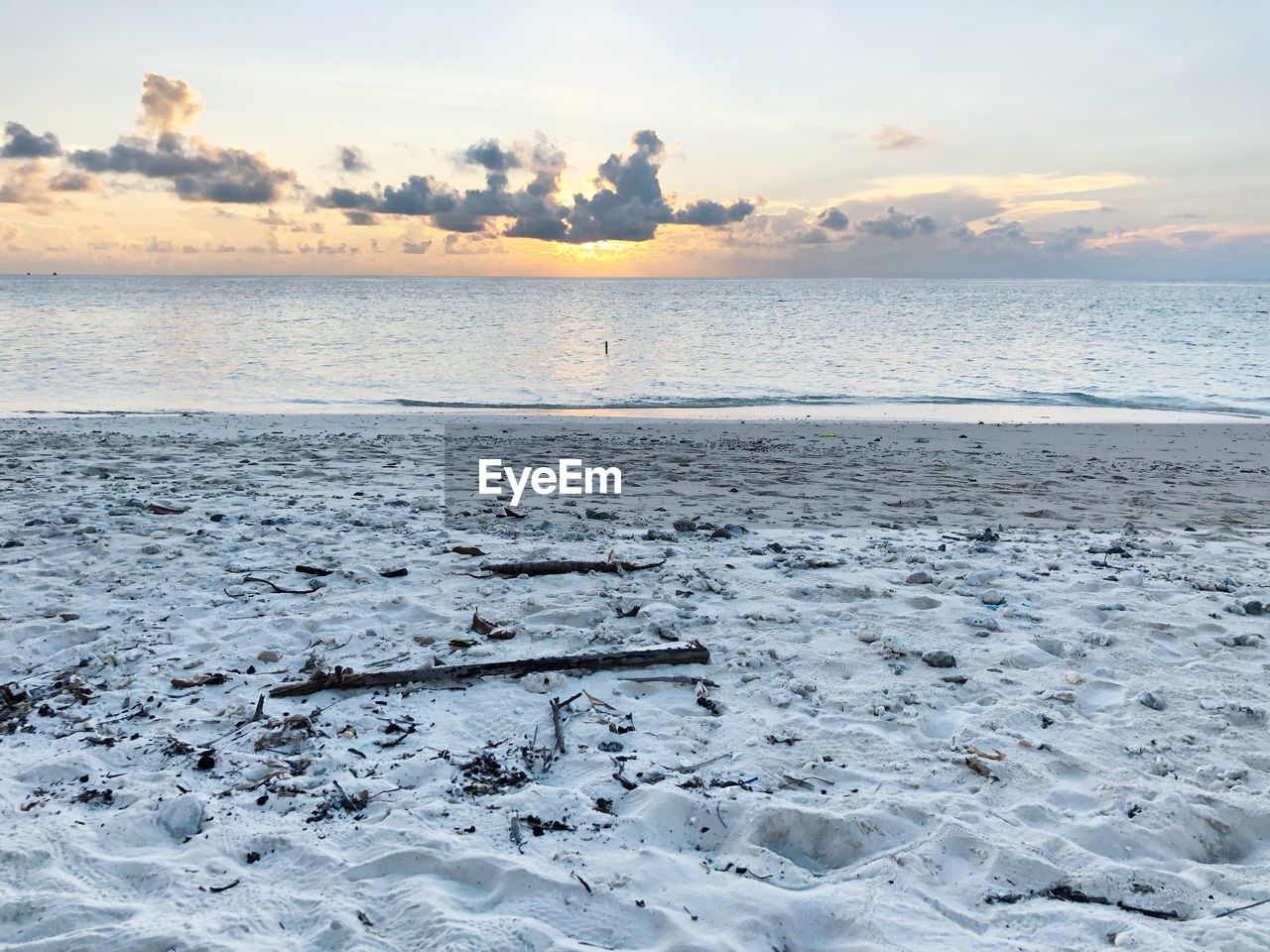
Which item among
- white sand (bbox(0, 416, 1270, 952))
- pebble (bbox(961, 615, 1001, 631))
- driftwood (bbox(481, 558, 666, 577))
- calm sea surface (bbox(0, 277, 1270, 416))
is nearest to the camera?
white sand (bbox(0, 416, 1270, 952))

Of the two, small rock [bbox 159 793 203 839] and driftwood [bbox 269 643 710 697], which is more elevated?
driftwood [bbox 269 643 710 697]

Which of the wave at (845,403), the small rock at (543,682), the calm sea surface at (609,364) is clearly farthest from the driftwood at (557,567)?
the calm sea surface at (609,364)

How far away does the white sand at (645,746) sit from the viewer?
2.89m

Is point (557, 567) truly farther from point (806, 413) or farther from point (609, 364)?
point (609, 364)

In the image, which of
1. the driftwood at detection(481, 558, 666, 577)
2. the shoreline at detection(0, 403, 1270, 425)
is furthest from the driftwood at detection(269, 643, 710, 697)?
the shoreline at detection(0, 403, 1270, 425)

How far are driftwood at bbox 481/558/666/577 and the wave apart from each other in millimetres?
14825

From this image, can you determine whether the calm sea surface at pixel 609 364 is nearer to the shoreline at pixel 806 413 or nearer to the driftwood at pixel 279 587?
the shoreline at pixel 806 413

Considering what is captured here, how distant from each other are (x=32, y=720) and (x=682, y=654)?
3461 millimetres

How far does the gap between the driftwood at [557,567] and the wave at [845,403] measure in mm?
14825

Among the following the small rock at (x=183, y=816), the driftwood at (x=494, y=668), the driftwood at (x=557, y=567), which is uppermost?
the driftwood at (x=557, y=567)

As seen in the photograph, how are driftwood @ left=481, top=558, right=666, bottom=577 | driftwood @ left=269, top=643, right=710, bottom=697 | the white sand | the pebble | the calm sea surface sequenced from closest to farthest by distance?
the white sand < driftwood @ left=269, top=643, right=710, bottom=697 < the pebble < driftwood @ left=481, top=558, right=666, bottom=577 < the calm sea surface

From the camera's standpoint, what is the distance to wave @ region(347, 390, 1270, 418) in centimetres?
2156

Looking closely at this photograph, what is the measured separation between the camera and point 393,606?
5691 mm

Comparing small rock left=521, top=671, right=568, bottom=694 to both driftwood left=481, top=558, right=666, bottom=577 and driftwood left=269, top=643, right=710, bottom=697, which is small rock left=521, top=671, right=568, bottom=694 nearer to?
driftwood left=269, top=643, right=710, bottom=697
